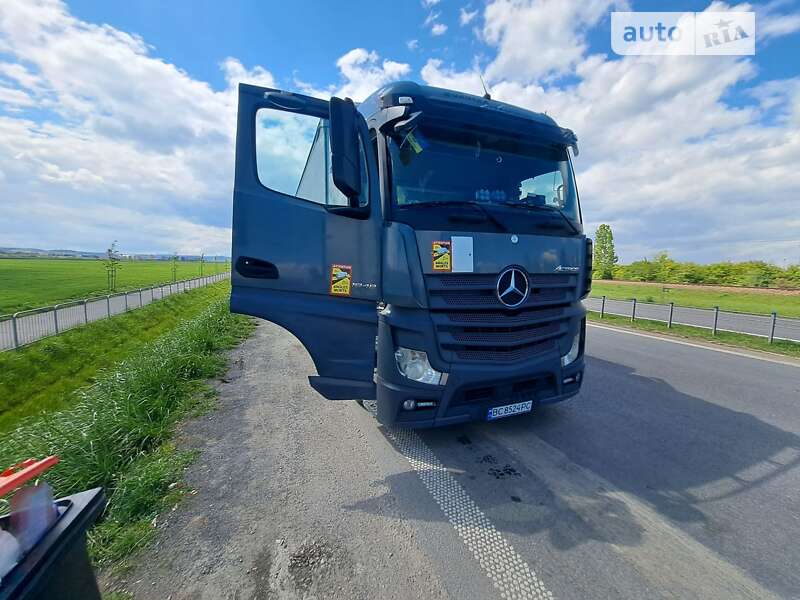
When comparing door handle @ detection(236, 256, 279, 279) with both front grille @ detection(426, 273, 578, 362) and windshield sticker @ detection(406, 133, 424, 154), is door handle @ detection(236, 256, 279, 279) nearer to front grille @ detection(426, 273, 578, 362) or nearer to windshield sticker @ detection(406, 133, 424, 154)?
front grille @ detection(426, 273, 578, 362)

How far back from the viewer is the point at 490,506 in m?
2.42

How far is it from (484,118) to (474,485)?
314cm

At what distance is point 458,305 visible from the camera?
277 centimetres

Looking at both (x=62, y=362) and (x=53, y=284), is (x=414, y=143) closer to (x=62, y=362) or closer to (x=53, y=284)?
(x=62, y=362)

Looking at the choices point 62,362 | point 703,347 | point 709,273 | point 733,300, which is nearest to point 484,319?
point 703,347

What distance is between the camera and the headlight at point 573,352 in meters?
3.31

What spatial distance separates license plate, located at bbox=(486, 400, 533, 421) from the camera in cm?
295

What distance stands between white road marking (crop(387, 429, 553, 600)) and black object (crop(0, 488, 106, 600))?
6.10ft

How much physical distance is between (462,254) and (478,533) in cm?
197

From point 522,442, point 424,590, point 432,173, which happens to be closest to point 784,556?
point 522,442

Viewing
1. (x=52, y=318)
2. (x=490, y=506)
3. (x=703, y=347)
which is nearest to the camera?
(x=490, y=506)

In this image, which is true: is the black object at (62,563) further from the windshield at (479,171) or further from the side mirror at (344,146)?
the windshield at (479,171)

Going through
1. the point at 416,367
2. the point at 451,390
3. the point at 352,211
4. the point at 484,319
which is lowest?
the point at 451,390

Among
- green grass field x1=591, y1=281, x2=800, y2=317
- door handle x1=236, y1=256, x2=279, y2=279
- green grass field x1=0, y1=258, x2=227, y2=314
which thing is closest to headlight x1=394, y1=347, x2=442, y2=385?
door handle x1=236, y1=256, x2=279, y2=279
